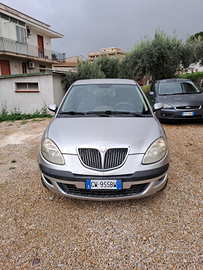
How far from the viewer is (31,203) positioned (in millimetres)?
2684

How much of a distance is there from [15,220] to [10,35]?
63.1 ft

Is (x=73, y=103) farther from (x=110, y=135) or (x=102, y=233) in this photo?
(x=102, y=233)

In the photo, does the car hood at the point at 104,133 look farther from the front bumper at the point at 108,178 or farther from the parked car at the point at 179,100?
the parked car at the point at 179,100

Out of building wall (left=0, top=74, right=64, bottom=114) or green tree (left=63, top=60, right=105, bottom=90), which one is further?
green tree (left=63, top=60, right=105, bottom=90)

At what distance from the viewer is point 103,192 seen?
2234mm

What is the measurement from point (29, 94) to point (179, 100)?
317 inches

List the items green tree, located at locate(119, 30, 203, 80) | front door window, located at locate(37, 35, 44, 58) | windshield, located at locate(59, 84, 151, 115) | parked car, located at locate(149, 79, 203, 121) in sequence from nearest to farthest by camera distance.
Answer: windshield, located at locate(59, 84, 151, 115)
parked car, located at locate(149, 79, 203, 121)
green tree, located at locate(119, 30, 203, 80)
front door window, located at locate(37, 35, 44, 58)

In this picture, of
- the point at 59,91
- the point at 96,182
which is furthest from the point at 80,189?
the point at 59,91

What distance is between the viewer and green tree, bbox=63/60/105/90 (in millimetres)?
12281

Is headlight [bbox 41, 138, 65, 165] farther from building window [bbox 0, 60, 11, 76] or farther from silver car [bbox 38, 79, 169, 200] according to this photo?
building window [bbox 0, 60, 11, 76]

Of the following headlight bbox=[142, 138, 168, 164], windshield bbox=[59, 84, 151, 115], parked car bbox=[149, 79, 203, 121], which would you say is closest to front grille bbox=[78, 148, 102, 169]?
headlight bbox=[142, 138, 168, 164]

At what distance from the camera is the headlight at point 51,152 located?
2284 mm

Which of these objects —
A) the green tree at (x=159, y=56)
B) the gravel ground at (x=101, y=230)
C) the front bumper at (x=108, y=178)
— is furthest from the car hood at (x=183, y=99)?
the green tree at (x=159, y=56)

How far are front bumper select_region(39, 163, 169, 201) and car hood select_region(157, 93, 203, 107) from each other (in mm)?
4541
